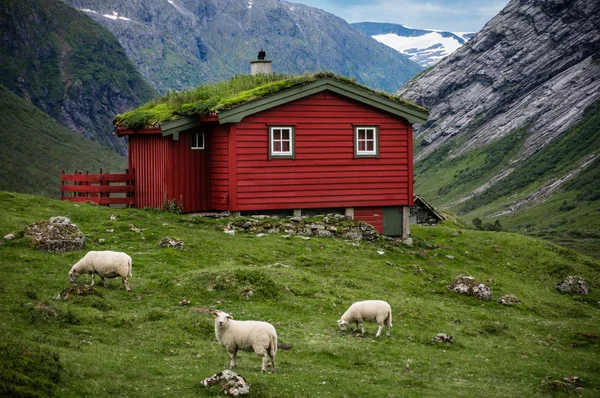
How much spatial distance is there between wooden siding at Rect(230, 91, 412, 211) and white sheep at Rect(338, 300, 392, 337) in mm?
15706

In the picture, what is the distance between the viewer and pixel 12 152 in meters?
175

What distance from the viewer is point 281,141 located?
40.3m

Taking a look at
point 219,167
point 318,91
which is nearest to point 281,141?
point 318,91

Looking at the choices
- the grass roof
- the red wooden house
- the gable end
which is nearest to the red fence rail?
the red wooden house

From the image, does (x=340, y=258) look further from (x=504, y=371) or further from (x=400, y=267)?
(x=504, y=371)

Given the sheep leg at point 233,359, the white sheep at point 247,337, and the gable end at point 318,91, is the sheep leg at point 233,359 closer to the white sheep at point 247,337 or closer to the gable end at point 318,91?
the white sheep at point 247,337

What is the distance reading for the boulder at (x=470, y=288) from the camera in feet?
108

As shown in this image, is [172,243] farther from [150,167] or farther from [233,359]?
[233,359]

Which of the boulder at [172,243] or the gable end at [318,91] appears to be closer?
A: the boulder at [172,243]

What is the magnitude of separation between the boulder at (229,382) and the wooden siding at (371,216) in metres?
Answer: 25.1

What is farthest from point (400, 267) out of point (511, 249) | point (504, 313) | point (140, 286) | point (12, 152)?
point (12, 152)

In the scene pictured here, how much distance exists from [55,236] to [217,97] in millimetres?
13665

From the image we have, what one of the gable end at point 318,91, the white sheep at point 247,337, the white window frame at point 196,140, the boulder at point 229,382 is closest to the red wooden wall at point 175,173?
the white window frame at point 196,140

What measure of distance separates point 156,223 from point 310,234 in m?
7.86
